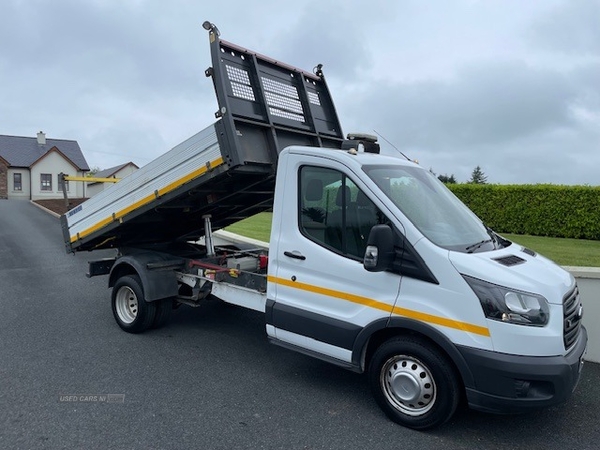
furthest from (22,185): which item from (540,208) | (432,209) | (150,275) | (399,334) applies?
(399,334)

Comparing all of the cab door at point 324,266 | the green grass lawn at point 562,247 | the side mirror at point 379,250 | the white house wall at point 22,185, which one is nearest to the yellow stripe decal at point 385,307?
the cab door at point 324,266

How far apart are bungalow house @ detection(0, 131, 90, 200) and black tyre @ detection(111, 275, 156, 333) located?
143ft

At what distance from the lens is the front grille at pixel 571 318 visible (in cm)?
356

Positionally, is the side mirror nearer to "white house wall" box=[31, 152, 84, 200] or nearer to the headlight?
the headlight

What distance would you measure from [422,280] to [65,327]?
5020 millimetres

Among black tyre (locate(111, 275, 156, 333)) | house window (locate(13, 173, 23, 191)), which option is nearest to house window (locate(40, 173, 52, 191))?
house window (locate(13, 173, 23, 191))

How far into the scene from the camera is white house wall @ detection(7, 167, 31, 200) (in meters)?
45.2

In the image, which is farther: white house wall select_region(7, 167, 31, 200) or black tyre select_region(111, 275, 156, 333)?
white house wall select_region(7, 167, 31, 200)

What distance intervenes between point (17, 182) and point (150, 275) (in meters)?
47.4

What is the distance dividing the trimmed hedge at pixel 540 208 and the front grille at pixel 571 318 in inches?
428

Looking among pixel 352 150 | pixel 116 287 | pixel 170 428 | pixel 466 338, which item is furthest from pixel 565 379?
pixel 116 287

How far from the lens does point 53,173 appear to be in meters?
46.8

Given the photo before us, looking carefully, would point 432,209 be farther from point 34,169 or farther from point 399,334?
point 34,169

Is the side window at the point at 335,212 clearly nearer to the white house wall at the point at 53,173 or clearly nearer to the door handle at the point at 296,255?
the door handle at the point at 296,255
